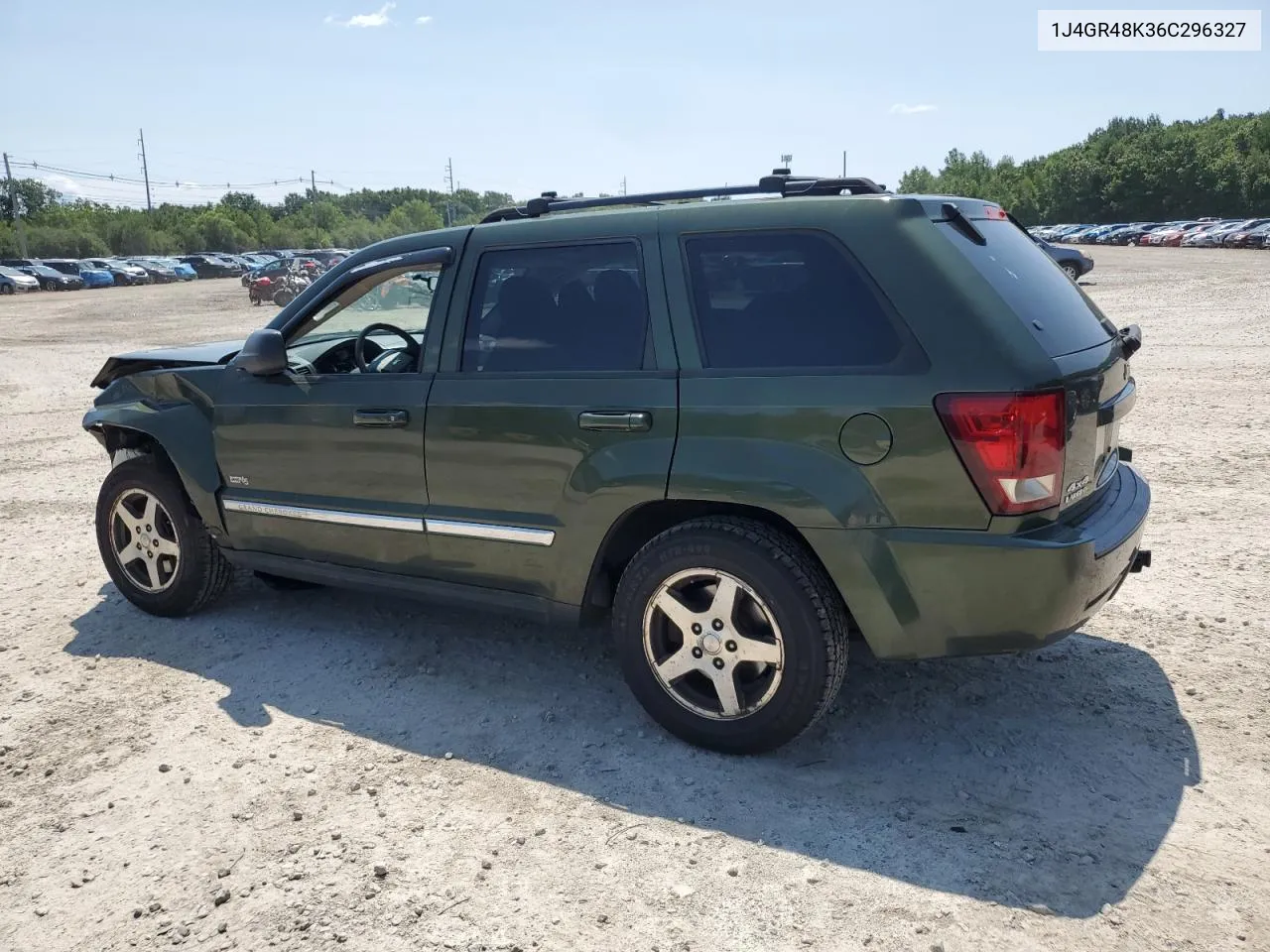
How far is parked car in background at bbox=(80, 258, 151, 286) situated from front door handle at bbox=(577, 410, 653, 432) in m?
60.2

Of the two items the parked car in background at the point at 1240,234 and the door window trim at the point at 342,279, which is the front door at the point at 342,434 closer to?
the door window trim at the point at 342,279

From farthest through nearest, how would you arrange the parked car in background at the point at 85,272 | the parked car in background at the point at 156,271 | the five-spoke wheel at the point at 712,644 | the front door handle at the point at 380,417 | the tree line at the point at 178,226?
the tree line at the point at 178,226 → the parked car in background at the point at 156,271 → the parked car in background at the point at 85,272 → the front door handle at the point at 380,417 → the five-spoke wheel at the point at 712,644

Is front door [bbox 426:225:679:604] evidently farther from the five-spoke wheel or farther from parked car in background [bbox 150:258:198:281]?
parked car in background [bbox 150:258:198:281]

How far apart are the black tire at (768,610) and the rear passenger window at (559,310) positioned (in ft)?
→ 2.34

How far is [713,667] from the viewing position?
3389mm

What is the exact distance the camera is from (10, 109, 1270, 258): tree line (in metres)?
78.5

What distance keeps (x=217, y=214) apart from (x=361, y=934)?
11274cm

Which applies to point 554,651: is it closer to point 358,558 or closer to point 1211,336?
point 358,558

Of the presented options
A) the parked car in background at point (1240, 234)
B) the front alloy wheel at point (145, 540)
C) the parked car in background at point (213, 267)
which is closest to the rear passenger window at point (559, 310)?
the front alloy wheel at point (145, 540)

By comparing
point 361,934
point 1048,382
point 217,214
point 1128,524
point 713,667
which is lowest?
point 361,934

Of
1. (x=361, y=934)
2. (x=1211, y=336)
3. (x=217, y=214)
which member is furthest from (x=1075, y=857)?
(x=217, y=214)

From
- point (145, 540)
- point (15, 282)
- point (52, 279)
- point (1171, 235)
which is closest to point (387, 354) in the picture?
point (145, 540)

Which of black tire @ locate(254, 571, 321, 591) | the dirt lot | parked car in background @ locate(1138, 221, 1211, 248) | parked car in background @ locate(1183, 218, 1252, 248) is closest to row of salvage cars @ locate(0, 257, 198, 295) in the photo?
black tire @ locate(254, 571, 321, 591)

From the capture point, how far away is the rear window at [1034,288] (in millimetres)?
3119
